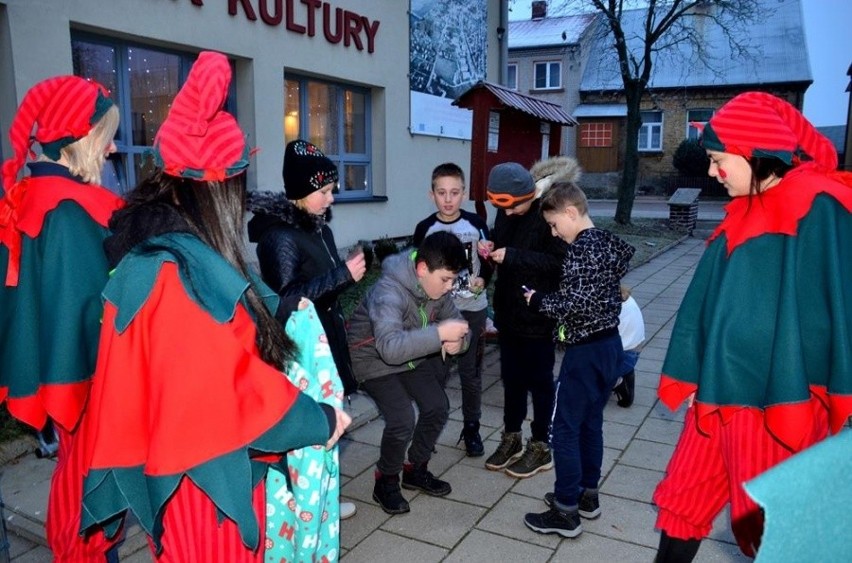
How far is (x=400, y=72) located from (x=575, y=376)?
8904 millimetres

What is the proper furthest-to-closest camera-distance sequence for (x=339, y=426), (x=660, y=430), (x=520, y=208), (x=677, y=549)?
(x=660, y=430)
(x=520, y=208)
(x=677, y=549)
(x=339, y=426)

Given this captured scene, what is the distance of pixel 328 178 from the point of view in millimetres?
3174

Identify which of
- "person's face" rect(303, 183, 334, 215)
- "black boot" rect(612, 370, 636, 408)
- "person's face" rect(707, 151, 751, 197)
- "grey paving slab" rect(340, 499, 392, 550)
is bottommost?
"grey paving slab" rect(340, 499, 392, 550)

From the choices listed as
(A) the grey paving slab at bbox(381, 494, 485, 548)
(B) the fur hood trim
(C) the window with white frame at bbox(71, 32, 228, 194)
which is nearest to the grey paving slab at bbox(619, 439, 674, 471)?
(A) the grey paving slab at bbox(381, 494, 485, 548)

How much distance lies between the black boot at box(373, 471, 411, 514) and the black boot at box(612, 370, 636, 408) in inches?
86.3

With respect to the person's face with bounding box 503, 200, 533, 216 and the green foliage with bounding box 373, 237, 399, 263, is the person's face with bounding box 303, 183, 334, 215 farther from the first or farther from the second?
the green foliage with bounding box 373, 237, 399, 263

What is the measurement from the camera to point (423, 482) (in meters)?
3.79

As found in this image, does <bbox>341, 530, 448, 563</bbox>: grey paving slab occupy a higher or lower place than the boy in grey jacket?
lower

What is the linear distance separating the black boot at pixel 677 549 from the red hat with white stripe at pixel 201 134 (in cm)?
209

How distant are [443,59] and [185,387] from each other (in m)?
11.6

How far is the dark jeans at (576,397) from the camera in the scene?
3201mm

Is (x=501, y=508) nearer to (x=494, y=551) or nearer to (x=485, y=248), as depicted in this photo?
(x=494, y=551)

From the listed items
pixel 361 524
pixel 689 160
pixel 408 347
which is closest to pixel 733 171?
pixel 408 347

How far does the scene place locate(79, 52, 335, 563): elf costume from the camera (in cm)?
154
